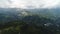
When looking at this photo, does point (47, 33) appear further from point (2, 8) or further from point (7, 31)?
point (2, 8)

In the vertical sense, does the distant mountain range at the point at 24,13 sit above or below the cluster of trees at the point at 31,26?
above

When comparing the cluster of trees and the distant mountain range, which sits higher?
the distant mountain range

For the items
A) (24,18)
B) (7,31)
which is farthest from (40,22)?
(7,31)

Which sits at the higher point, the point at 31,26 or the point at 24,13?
the point at 24,13

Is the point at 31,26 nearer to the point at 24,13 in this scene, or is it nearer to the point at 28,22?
the point at 28,22

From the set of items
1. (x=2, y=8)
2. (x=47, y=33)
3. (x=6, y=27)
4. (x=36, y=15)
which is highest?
(x=2, y=8)

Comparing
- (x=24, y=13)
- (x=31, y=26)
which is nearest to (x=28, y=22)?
(x=31, y=26)

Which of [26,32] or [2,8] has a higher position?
[2,8]

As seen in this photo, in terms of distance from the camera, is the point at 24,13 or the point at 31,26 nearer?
the point at 31,26
